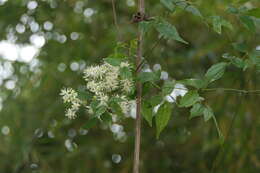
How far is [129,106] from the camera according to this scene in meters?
0.62

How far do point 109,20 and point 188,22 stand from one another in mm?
304

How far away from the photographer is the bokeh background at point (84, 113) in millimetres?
1389

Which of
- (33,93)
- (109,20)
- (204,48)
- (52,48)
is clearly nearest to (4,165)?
(33,93)

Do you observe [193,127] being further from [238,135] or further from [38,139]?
[38,139]

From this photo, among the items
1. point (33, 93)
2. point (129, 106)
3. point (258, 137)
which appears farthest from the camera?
point (33, 93)

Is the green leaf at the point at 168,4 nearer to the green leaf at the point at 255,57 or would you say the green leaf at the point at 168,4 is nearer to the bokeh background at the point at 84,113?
the green leaf at the point at 255,57

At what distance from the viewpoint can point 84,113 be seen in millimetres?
1553

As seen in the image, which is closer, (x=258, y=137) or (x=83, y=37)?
(x=258, y=137)

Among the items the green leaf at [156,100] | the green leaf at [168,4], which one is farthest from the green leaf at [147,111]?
the green leaf at [168,4]

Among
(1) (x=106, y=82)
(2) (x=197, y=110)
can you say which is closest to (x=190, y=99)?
(2) (x=197, y=110)

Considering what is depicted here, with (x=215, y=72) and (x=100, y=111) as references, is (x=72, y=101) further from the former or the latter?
(x=215, y=72)

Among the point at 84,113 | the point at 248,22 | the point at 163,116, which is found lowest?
the point at 84,113

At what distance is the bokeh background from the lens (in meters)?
1.39

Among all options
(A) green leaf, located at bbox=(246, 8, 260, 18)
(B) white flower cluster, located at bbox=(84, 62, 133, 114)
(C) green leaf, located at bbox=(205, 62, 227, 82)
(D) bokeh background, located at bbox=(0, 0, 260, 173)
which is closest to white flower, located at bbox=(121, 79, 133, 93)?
(B) white flower cluster, located at bbox=(84, 62, 133, 114)
